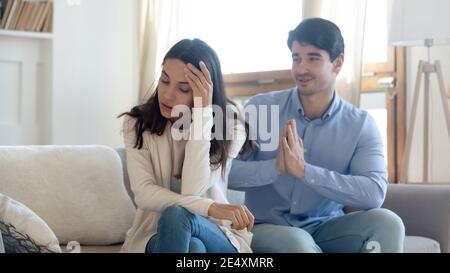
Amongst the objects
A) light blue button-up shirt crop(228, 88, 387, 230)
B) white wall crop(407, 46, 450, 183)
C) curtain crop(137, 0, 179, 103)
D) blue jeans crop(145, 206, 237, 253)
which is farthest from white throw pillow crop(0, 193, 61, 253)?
curtain crop(137, 0, 179, 103)

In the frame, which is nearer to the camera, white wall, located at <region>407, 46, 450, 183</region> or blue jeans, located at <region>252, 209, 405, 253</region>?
blue jeans, located at <region>252, 209, 405, 253</region>

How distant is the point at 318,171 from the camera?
6.97 feet

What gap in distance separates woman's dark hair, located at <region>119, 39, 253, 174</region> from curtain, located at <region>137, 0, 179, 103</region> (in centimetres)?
225

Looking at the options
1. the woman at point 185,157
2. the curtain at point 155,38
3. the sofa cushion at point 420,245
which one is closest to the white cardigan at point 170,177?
the woman at point 185,157

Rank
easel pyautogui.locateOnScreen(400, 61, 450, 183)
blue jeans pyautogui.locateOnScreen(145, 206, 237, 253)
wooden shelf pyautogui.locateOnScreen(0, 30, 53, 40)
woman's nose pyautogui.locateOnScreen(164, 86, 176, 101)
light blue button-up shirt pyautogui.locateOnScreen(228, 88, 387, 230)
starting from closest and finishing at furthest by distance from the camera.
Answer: blue jeans pyautogui.locateOnScreen(145, 206, 237, 253) < woman's nose pyautogui.locateOnScreen(164, 86, 176, 101) < light blue button-up shirt pyautogui.locateOnScreen(228, 88, 387, 230) < easel pyautogui.locateOnScreen(400, 61, 450, 183) < wooden shelf pyautogui.locateOnScreen(0, 30, 53, 40)

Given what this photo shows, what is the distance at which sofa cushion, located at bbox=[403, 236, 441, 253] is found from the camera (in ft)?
7.46

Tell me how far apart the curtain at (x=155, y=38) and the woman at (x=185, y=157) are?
7.43 feet

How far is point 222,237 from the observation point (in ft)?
6.41

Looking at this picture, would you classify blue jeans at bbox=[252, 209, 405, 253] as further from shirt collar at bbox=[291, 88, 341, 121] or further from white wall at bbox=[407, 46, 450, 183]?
white wall at bbox=[407, 46, 450, 183]

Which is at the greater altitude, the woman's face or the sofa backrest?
the woman's face

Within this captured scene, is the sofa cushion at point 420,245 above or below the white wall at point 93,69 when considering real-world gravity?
below

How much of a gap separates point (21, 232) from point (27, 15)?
8.48ft

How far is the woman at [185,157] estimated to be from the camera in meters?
1.97

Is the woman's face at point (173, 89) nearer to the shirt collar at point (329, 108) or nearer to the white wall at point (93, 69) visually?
the shirt collar at point (329, 108)
